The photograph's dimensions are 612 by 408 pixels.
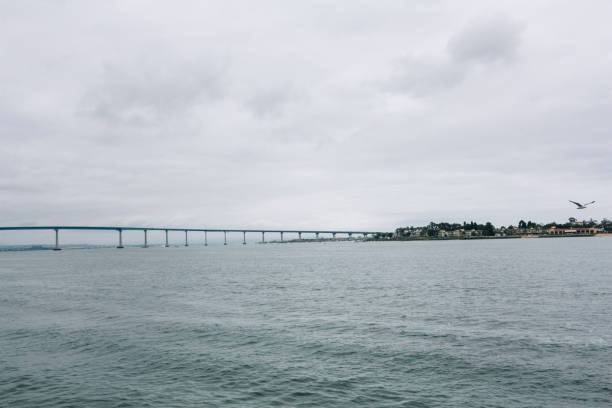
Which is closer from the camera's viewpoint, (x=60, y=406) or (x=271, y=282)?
(x=60, y=406)

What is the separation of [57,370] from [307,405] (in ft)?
46.4

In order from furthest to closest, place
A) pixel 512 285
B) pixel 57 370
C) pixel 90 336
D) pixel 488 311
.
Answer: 1. pixel 512 285
2. pixel 488 311
3. pixel 90 336
4. pixel 57 370

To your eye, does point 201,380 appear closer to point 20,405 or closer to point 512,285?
point 20,405

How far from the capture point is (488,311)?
3691cm

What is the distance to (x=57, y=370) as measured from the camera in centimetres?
2280

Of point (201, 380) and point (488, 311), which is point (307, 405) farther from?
point (488, 311)

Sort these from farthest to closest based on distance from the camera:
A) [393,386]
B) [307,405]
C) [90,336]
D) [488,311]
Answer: [488,311]
[90,336]
[393,386]
[307,405]

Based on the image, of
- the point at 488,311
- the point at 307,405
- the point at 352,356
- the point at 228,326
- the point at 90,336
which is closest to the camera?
the point at 307,405

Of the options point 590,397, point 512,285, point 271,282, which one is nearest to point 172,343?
point 590,397

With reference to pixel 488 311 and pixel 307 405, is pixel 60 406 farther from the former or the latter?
pixel 488 311

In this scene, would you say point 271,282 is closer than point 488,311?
No

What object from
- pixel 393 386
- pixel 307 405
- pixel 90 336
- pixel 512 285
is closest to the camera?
pixel 307 405

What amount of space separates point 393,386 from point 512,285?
41.0 metres

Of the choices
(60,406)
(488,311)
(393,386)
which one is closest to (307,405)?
(393,386)
